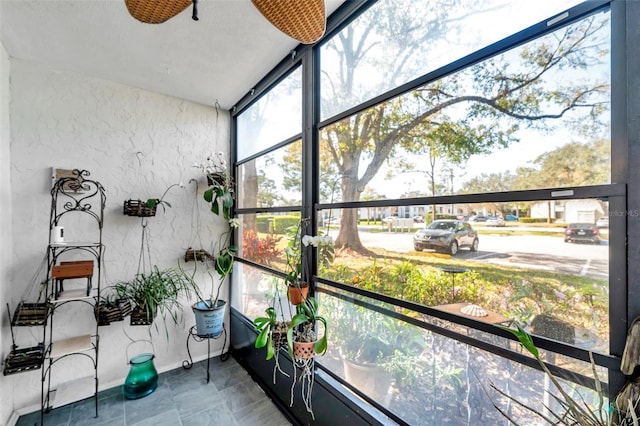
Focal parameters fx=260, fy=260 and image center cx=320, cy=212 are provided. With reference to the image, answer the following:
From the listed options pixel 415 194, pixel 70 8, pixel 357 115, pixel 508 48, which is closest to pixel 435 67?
pixel 508 48

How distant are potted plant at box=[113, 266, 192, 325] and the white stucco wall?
0.62 metres

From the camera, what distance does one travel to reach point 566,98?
783mm

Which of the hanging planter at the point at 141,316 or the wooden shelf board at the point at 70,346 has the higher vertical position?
the hanging planter at the point at 141,316

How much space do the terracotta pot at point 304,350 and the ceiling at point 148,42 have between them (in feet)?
6.25

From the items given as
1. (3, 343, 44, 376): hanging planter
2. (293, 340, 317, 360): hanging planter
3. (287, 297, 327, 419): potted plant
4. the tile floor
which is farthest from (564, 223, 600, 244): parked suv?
(3, 343, 44, 376): hanging planter

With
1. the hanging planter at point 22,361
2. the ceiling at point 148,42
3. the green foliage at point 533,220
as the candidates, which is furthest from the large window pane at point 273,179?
the hanging planter at point 22,361

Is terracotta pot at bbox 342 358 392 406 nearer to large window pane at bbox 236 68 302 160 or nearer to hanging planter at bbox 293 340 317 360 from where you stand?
hanging planter at bbox 293 340 317 360

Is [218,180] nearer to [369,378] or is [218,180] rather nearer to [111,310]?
[111,310]

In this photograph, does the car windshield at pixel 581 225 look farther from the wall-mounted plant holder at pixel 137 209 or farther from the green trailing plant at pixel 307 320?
the wall-mounted plant holder at pixel 137 209

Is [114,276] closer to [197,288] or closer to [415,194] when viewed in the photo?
[197,288]

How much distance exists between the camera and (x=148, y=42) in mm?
1739

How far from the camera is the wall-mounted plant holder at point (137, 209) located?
2.18 meters

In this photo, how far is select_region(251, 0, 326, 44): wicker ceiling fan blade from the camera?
2.90 ft

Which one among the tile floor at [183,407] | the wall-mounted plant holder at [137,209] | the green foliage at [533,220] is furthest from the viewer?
the wall-mounted plant holder at [137,209]
